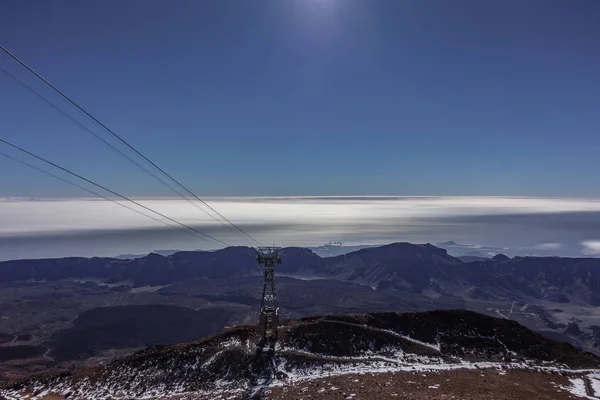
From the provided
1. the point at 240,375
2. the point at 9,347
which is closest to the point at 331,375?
the point at 240,375

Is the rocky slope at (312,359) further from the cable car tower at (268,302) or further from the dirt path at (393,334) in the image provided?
the cable car tower at (268,302)

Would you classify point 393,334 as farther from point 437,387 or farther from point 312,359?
point 437,387

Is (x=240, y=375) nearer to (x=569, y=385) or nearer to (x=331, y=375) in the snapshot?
(x=331, y=375)

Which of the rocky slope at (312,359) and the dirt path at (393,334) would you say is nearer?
the rocky slope at (312,359)

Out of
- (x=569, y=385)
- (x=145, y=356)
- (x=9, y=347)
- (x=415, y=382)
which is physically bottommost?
(x=9, y=347)

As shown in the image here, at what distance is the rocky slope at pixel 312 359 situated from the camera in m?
37.4

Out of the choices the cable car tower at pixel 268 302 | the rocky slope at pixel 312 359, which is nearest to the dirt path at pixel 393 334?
the rocky slope at pixel 312 359

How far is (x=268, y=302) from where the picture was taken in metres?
50.5

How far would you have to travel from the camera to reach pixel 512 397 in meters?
30.8

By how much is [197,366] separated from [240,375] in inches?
217

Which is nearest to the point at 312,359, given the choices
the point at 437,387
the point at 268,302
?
the point at 268,302

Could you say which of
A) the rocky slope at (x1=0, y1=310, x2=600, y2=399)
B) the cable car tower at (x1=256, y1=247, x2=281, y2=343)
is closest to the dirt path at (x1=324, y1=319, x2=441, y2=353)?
the rocky slope at (x1=0, y1=310, x2=600, y2=399)

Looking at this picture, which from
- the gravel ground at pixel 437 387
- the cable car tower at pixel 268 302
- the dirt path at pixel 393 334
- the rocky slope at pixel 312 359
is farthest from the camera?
the cable car tower at pixel 268 302

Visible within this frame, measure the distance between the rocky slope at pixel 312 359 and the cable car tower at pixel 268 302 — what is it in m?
1.21
